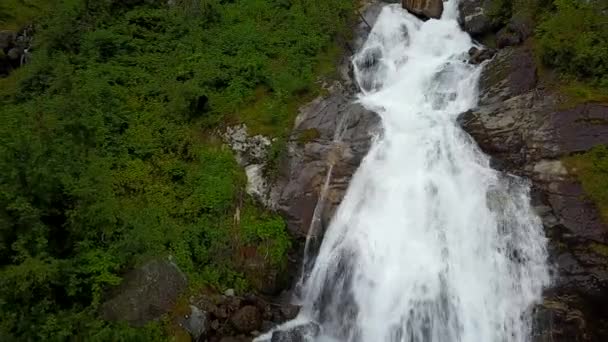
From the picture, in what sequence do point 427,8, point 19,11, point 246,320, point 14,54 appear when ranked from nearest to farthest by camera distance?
point 246,320 → point 14,54 → point 19,11 → point 427,8

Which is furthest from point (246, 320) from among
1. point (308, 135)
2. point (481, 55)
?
point (481, 55)

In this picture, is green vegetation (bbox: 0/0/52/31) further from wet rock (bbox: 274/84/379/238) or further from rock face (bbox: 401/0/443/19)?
rock face (bbox: 401/0/443/19)

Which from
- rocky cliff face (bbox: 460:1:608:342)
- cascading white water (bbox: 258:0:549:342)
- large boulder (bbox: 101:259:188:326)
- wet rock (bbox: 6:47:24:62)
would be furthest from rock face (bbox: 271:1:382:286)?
wet rock (bbox: 6:47:24:62)

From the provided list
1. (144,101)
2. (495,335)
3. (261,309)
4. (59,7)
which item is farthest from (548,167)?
(59,7)

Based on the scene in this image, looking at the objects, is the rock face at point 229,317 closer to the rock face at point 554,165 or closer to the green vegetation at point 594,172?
the rock face at point 554,165

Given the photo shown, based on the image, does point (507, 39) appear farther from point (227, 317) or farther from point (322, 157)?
point (227, 317)
